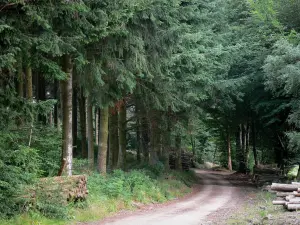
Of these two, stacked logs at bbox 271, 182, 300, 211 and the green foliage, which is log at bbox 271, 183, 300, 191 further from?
the green foliage

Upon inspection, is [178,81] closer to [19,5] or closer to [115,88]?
[115,88]

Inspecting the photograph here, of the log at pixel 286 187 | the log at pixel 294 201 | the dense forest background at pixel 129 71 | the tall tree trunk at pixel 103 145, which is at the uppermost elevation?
the dense forest background at pixel 129 71

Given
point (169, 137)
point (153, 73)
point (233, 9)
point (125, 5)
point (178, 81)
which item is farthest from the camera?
point (233, 9)

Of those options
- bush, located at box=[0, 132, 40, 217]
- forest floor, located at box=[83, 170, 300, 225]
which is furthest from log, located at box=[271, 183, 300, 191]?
bush, located at box=[0, 132, 40, 217]

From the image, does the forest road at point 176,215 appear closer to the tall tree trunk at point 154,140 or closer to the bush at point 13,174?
the bush at point 13,174

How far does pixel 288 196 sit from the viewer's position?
452 inches

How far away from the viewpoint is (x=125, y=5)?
11961mm

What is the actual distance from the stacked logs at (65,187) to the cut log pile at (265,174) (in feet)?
57.6

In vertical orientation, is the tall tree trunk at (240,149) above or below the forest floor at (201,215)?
above

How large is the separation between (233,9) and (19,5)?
2116 centimetres

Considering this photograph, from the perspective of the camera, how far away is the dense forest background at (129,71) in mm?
9094

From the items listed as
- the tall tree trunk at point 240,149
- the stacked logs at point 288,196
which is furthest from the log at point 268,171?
the stacked logs at point 288,196

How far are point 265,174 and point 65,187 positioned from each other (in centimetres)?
2035

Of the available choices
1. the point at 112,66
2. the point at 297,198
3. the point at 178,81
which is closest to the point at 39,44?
the point at 112,66
